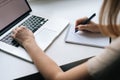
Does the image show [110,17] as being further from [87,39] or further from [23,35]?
[23,35]

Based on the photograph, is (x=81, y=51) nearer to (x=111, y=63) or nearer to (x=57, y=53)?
(x=57, y=53)

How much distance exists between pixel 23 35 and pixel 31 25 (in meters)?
0.10

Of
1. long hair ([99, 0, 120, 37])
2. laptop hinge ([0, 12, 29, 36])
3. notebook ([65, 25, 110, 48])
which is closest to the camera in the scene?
long hair ([99, 0, 120, 37])

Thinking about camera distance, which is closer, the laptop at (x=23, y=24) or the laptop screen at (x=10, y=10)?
the laptop at (x=23, y=24)

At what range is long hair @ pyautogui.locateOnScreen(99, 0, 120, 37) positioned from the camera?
756 mm

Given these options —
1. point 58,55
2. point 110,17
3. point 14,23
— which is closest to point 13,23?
point 14,23

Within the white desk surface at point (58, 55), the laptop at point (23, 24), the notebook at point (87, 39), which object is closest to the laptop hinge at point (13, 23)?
the laptop at point (23, 24)

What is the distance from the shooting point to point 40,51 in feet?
2.93

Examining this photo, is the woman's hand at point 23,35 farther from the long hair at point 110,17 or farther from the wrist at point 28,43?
the long hair at point 110,17

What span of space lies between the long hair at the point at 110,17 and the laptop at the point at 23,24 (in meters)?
0.23

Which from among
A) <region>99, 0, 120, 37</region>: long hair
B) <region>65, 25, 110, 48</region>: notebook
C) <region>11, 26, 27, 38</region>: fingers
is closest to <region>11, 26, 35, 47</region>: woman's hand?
<region>11, 26, 27, 38</region>: fingers

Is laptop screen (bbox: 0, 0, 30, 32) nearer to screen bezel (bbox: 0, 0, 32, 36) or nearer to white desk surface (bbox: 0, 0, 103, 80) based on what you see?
screen bezel (bbox: 0, 0, 32, 36)

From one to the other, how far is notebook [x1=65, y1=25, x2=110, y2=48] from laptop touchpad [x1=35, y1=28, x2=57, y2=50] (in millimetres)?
69

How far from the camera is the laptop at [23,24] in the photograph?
3.10 ft
